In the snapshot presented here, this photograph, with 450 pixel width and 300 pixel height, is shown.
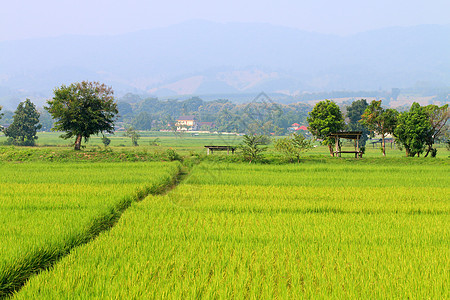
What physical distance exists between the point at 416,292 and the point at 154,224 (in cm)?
500

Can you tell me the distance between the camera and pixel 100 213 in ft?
26.4

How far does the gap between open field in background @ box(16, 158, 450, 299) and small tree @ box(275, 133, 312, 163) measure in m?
11.8

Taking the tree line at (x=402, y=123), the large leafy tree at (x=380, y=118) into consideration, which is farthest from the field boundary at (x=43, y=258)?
the large leafy tree at (x=380, y=118)

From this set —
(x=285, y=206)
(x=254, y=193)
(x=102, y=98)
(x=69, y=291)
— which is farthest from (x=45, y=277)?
(x=102, y=98)

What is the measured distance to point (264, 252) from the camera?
5824mm

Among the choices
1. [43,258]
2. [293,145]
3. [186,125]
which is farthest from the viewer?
[186,125]

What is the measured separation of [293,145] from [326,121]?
7.34m

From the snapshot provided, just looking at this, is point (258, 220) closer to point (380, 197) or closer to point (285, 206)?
point (285, 206)

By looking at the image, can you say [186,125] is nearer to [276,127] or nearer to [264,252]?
[276,127]

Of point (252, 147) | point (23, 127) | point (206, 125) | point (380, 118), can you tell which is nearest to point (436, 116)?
point (380, 118)

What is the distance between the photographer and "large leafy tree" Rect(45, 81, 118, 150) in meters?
26.1

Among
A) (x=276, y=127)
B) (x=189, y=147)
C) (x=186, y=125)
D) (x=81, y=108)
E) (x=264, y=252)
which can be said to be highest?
(x=186, y=125)

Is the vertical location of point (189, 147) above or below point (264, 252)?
above

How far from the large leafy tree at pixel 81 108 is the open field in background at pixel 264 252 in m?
18.4
